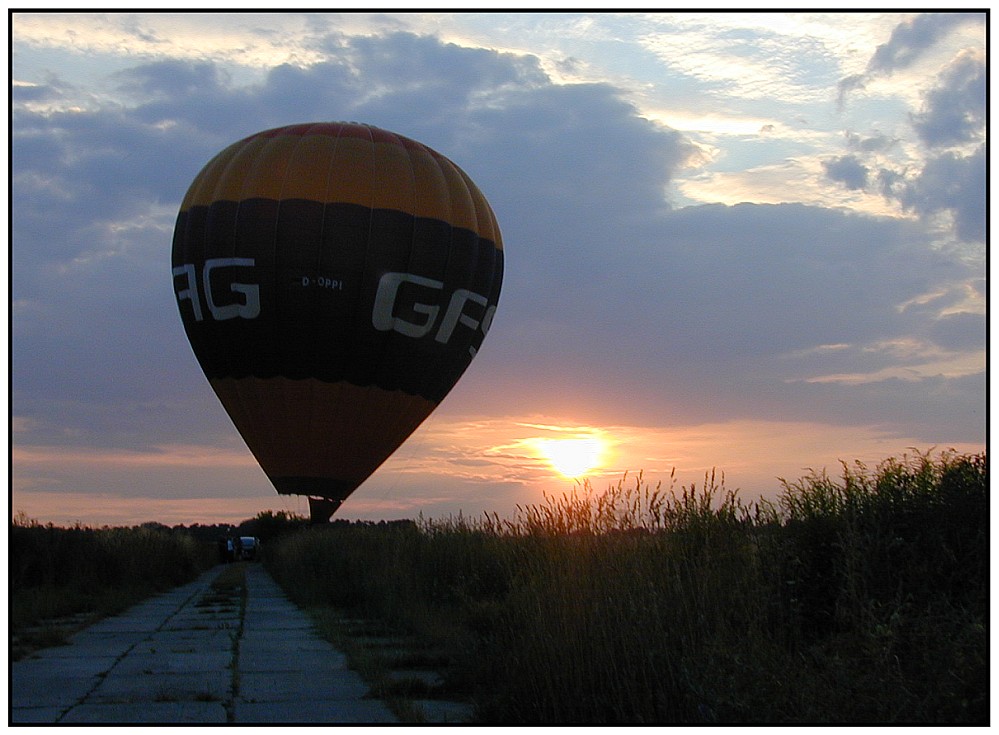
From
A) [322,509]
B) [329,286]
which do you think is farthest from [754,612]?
[322,509]

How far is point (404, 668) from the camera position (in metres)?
10.4

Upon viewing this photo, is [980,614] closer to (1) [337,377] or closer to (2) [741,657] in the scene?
(2) [741,657]

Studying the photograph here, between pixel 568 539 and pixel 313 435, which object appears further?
pixel 313 435

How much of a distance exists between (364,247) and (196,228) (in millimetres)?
4604

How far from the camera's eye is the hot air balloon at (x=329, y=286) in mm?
25641

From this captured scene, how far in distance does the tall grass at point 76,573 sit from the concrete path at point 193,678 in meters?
1.54

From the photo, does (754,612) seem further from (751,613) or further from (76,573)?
(76,573)

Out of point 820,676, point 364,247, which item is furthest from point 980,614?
point 364,247

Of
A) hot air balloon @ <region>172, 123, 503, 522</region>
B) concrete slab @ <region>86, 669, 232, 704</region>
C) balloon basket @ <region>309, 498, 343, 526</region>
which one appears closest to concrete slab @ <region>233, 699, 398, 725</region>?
concrete slab @ <region>86, 669, 232, 704</region>

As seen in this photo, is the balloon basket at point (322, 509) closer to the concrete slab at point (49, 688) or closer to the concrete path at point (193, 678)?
the concrete path at point (193, 678)

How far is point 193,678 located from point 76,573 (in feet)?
53.5

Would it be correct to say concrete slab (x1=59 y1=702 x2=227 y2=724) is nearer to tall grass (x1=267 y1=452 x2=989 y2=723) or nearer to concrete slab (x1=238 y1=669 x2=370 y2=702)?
concrete slab (x1=238 y1=669 x2=370 y2=702)

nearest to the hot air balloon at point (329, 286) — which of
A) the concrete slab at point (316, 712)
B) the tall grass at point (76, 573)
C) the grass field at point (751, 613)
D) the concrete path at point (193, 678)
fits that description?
the tall grass at point (76, 573)

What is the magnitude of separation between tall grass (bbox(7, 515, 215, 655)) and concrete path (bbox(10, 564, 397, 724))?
154 cm
